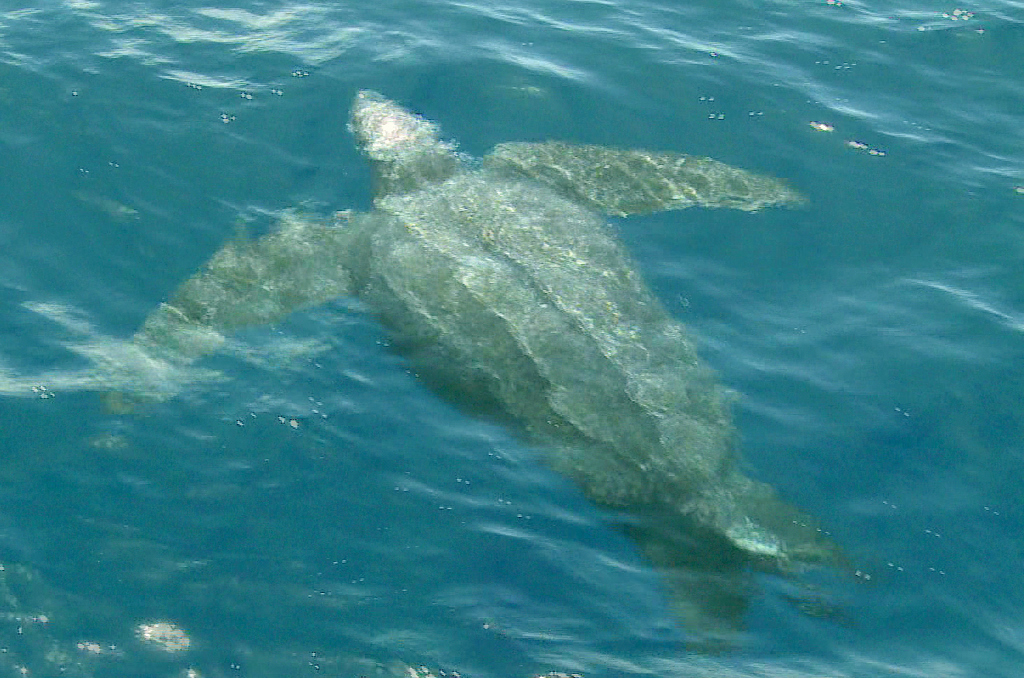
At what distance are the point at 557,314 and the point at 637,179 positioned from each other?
4.47 meters

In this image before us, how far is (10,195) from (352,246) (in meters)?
5.25

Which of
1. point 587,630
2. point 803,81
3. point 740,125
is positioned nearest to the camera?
point 587,630

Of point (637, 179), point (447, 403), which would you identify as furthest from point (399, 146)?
point (447, 403)

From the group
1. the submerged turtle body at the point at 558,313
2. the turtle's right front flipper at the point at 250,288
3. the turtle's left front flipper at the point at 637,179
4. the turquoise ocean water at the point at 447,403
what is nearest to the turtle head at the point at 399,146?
the submerged turtle body at the point at 558,313

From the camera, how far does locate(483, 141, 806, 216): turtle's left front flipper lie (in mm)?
16547

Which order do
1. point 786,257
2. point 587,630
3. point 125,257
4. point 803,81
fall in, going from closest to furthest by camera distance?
point 587,630 → point 125,257 → point 786,257 → point 803,81

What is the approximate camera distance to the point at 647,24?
21594 mm

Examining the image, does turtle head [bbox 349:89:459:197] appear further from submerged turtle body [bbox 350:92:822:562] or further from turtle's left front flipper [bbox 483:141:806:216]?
turtle's left front flipper [bbox 483:141:806:216]

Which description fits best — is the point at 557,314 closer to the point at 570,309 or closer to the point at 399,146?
the point at 570,309

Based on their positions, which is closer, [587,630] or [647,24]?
[587,630]

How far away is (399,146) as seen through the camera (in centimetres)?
1706

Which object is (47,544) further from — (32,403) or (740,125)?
(740,125)

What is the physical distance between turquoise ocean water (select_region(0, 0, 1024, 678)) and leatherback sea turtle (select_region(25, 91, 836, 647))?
394 millimetres

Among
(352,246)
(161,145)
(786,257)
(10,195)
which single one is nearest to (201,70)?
(161,145)
